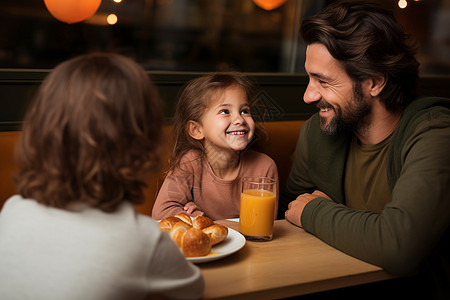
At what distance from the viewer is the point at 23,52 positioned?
3008 mm

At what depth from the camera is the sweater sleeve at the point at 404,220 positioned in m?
1.37

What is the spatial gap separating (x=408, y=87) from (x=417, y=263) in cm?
82

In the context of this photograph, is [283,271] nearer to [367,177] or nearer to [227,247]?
[227,247]

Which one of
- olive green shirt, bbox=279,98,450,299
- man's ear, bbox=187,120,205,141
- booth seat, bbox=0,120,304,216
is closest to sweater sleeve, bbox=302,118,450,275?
olive green shirt, bbox=279,98,450,299

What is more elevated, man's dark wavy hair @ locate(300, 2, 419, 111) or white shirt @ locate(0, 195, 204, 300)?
man's dark wavy hair @ locate(300, 2, 419, 111)

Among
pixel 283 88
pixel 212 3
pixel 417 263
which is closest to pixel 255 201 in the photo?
pixel 417 263

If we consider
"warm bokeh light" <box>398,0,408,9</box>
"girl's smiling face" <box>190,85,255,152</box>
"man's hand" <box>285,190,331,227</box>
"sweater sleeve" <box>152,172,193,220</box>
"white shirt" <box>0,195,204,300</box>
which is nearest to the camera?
"white shirt" <box>0,195,204,300</box>

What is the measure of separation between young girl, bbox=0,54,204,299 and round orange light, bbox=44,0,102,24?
5.25ft

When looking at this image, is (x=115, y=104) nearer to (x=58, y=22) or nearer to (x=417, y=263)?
(x=417, y=263)

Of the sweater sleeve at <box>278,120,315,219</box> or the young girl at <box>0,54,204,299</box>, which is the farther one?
the sweater sleeve at <box>278,120,315,219</box>

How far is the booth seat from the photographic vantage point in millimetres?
1916

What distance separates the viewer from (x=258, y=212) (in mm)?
1486

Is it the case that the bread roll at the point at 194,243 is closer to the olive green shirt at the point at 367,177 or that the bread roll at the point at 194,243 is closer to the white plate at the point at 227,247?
the white plate at the point at 227,247

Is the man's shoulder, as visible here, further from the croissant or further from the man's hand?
the croissant
